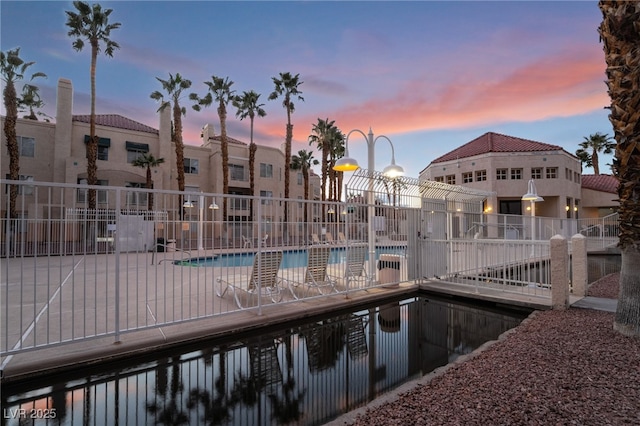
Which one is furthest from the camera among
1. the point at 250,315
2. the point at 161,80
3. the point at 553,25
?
the point at 161,80

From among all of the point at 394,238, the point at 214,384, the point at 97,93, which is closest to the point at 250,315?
the point at 214,384

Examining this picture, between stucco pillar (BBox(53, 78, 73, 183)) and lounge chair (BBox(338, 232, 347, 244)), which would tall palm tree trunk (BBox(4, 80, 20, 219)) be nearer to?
stucco pillar (BBox(53, 78, 73, 183))

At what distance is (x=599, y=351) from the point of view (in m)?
3.96

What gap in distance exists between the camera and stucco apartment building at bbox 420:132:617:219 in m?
28.1

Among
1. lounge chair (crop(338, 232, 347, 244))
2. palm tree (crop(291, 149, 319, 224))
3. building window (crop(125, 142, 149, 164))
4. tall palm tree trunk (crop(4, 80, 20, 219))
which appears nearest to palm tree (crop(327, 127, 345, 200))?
palm tree (crop(291, 149, 319, 224))

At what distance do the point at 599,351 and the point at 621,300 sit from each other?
4.04ft

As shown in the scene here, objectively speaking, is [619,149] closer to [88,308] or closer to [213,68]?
[88,308]

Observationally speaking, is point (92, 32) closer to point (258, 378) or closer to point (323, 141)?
point (323, 141)

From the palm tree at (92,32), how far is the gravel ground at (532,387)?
2541 centimetres

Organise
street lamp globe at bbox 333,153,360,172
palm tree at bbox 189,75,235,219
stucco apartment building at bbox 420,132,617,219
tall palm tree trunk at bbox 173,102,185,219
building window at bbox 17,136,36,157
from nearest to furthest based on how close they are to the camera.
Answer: street lamp globe at bbox 333,153,360,172
building window at bbox 17,136,36,157
tall palm tree trunk at bbox 173,102,185,219
palm tree at bbox 189,75,235,219
stucco apartment building at bbox 420,132,617,219

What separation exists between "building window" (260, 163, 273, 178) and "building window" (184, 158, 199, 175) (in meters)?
6.74

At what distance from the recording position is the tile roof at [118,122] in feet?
94.5

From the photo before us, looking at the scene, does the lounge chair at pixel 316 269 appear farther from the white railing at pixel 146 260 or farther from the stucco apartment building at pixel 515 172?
the stucco apartment building at pixel 515 172

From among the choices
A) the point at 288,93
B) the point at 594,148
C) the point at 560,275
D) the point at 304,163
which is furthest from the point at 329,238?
the point at 594,148
